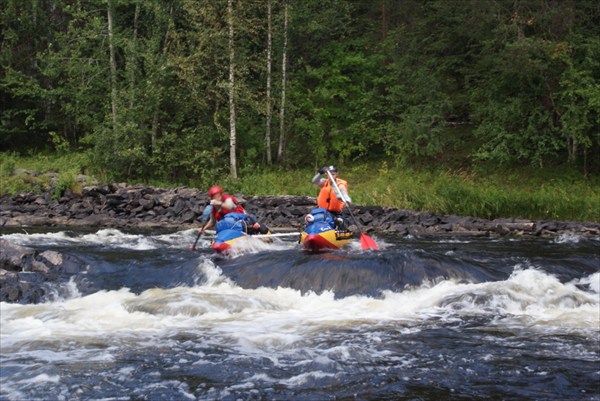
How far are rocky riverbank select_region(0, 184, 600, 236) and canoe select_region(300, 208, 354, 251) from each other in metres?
4.76

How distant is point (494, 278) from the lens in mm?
10812

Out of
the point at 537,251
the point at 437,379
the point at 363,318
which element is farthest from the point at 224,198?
the point at 437,379

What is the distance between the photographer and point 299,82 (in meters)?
29.0

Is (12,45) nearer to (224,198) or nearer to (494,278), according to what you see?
(224,198)

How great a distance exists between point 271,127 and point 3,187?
10382 millimetres

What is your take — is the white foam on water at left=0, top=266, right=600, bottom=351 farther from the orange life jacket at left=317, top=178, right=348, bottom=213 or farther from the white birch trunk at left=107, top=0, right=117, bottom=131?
the white birch trunk at left=107, top=0, right=117, bottom=131

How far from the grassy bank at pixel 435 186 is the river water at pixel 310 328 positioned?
6103mm

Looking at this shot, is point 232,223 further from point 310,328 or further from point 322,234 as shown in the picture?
point 310,328

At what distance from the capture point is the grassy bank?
63.9ft

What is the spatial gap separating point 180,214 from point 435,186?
7.71 m

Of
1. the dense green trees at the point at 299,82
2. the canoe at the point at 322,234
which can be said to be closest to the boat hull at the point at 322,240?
the canoe at the point at 322,234

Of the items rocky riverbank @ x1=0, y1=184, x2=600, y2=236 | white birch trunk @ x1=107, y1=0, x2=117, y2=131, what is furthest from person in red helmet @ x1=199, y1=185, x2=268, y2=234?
white birch trunk @ x1=107, y1=0, x2=117, y2=131

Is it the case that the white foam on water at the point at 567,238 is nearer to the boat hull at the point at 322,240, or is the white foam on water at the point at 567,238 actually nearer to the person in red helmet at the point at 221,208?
the boat hull at the point at 322,240

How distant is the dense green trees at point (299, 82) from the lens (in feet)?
73.3
